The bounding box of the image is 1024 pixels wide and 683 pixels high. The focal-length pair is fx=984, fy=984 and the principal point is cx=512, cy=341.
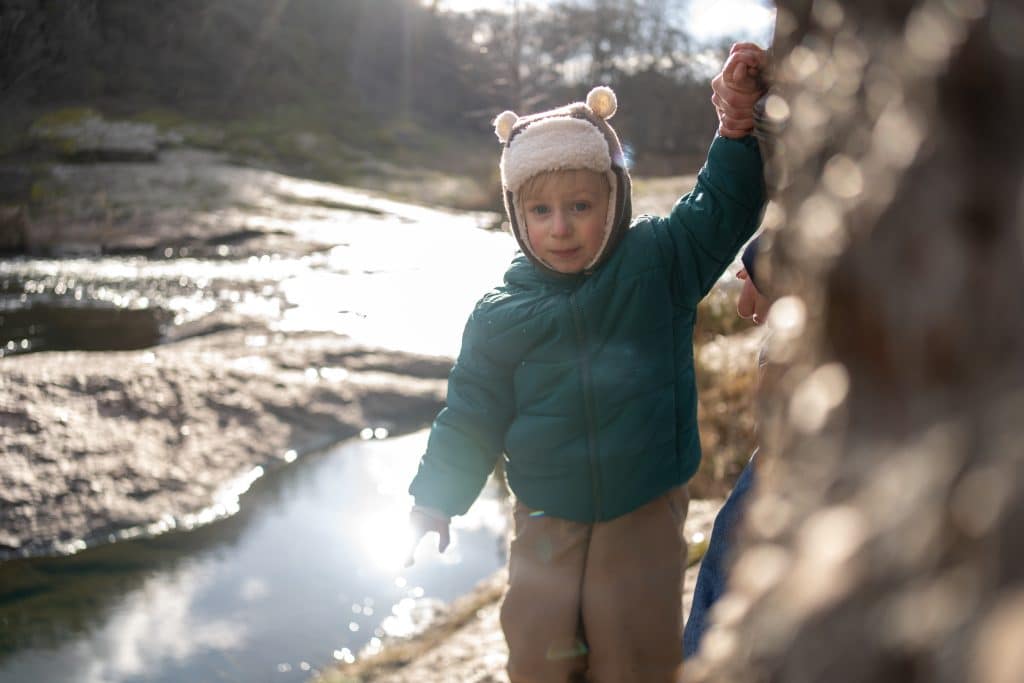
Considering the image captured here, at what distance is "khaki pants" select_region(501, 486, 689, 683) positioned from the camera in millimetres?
1808

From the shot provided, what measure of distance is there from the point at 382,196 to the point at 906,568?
12.7 m

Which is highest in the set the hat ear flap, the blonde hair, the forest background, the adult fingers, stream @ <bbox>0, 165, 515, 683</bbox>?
the forest background

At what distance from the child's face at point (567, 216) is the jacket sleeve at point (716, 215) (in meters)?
0.14

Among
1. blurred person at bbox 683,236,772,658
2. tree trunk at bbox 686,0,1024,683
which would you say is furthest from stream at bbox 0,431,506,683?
tree trunk at bbox 686,0,1024,683

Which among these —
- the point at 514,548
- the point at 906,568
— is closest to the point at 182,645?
the point at 514,548

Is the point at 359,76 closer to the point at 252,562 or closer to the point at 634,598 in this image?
the point at 252,562

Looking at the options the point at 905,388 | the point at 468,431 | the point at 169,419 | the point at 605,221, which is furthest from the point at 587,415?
the point at 169,419

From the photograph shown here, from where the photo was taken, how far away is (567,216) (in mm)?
1851

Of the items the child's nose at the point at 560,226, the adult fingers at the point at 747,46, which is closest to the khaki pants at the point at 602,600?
the child's nose at the point at 560,226

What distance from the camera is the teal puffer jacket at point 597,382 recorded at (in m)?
1.79

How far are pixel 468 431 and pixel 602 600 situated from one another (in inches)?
16.0

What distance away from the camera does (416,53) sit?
21.4 m

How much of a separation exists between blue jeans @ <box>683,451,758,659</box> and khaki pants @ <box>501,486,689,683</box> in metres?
0.31

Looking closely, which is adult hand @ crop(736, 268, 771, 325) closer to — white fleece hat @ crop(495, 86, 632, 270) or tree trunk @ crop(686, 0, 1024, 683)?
white fleece hat @ crop(495, 86, 632, 270)
